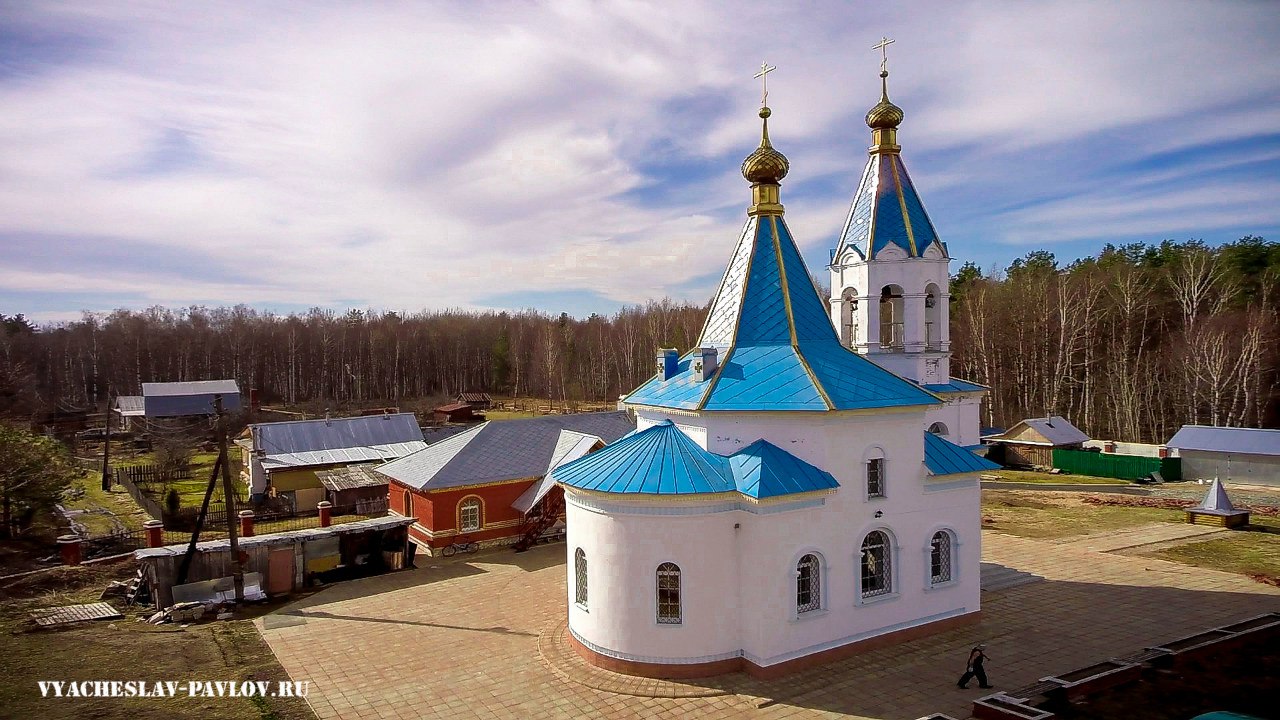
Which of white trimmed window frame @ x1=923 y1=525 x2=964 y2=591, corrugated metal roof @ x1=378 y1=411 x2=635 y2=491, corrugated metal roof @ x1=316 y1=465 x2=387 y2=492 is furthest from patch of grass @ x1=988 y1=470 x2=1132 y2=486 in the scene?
corrugated metal roof @ x1=316 y1=465 x2=387 y2=492

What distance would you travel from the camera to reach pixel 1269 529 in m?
21.6

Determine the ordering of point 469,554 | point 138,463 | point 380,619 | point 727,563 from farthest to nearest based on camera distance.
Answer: point 138,463 < point 469,554 < point 380,619 < point 727,563

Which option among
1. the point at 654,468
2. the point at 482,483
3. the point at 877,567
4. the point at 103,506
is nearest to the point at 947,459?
the point at 877,567

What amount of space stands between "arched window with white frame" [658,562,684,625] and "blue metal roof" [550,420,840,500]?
54.5 inches

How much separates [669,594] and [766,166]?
8.47m

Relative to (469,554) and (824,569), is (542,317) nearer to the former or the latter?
(469,554)

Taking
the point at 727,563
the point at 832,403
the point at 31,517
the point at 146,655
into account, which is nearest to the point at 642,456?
the point at 727,563

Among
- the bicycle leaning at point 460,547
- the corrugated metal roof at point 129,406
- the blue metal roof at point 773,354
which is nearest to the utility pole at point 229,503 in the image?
the bicycle leaning at point 460,547

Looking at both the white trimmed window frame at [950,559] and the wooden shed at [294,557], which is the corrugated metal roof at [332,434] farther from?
the white trimmed window frame at [950,559]

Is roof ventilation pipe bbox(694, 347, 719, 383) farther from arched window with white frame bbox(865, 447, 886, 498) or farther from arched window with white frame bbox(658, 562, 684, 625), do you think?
arched window with white frame bbox(658, 562, 684, 625)

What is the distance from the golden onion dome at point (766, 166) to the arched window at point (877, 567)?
721cm

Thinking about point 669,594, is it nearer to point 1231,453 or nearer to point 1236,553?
point 1236,553

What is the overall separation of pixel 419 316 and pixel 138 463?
60.9 m

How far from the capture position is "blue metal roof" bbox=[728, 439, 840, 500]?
36.9 feet
